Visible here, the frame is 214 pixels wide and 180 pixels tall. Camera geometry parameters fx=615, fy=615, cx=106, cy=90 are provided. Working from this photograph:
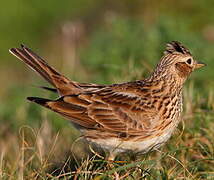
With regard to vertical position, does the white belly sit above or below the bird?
below

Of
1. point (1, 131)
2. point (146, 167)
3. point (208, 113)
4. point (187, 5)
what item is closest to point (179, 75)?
point (208, 113)

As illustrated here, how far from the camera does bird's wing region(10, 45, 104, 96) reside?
676cm

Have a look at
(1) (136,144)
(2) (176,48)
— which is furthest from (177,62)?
(1) (136,144)

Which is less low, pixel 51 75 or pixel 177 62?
pixel 177 62

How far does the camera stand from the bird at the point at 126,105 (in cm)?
623

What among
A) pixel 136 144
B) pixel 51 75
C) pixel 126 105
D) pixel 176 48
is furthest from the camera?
pixel 51 75

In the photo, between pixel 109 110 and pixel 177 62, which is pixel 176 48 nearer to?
pixel 177 62

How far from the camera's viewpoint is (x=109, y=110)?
21.2 ft

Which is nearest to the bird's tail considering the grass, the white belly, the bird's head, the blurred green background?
the grass

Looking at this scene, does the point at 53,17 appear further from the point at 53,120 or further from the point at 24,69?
the point at 53,120

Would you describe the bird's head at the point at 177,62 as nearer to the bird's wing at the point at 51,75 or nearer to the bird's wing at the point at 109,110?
the bird's wing at the point at 109,110

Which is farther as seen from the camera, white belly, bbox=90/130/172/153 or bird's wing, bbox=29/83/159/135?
bird's wing, bbox=29/83/159/135

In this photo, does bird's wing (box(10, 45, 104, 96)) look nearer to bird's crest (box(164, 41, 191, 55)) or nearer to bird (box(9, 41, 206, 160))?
bird (box(9, 41, 206, 160))

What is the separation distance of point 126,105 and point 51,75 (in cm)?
95
